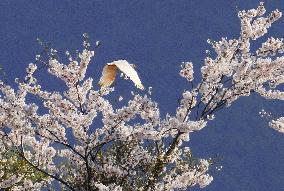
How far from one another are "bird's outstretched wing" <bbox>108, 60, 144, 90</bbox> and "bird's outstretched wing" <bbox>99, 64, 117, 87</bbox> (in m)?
0.30

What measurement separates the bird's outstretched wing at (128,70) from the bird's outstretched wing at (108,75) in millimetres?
300

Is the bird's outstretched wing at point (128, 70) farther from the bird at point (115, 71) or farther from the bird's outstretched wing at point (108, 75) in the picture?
the bird's outstretched wing at point (108, 75)

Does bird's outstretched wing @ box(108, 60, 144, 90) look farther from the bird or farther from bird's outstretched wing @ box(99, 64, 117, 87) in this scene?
bird's outstretched wing @ box(99, 64, 117, 87)

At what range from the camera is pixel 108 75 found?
375 inches

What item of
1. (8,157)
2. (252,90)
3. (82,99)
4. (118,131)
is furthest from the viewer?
(8,157)

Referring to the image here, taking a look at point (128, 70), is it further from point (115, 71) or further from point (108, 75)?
point (108, 75)

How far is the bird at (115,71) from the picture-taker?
8.36m

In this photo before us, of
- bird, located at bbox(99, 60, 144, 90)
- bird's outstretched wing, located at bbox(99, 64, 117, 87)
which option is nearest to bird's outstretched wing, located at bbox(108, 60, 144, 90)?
bird, located at bbox(99, 60, 144, 90)

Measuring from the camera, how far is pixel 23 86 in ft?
32.8

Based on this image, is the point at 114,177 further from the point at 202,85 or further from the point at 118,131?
the point at 202,85

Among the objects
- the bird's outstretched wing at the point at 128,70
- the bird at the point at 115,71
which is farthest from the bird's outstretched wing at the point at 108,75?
the bird's outstretched wing at the point at 128,70

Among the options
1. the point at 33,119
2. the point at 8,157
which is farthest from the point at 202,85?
the point at 8,157

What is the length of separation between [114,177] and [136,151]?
0.83 metres

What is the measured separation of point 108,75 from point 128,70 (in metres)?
1.17
